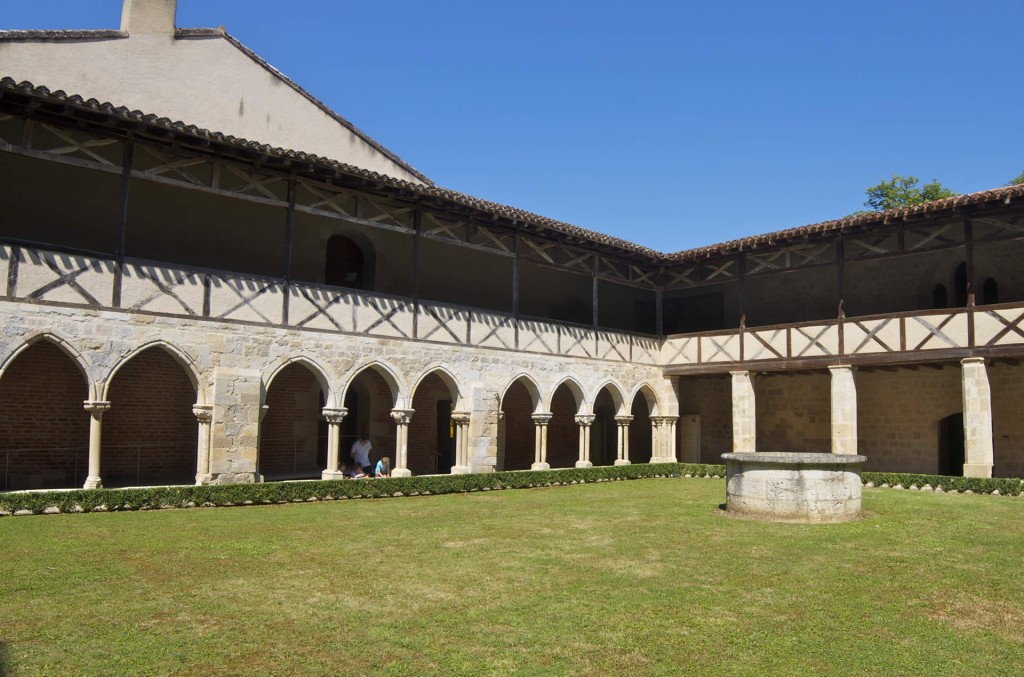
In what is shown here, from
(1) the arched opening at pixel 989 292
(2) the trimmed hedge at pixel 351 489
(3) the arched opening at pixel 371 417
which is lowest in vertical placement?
(2) the trimmed hedge at pixel 351 489

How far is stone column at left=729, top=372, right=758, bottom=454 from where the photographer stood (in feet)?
62.2

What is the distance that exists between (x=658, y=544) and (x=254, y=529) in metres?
4.94

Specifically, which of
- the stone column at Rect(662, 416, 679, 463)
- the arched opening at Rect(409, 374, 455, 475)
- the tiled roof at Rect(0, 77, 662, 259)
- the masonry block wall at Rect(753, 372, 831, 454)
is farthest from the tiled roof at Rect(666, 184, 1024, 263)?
the arched opening at Rect(409, 374, 455, 475)

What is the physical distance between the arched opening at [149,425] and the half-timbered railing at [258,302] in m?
2.61

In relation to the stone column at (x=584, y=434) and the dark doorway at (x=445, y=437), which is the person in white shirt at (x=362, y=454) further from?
the stone column at (x=584, y=434)

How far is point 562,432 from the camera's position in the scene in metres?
22.5

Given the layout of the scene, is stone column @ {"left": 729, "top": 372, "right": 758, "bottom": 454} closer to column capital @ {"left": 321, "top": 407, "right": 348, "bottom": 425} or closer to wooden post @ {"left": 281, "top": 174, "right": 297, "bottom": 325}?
column capital @ {"left": 321, "top": 407, "right": 348, "bottom": 425}

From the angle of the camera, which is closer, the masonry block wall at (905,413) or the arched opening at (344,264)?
the arched opening at (344,264)

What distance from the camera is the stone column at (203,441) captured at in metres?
12.4

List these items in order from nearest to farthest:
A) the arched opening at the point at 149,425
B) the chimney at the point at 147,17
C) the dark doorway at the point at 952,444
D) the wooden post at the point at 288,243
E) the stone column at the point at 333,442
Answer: the wooden post at the point at 288,243, the stone column at the point at 333,442, the arched opening at the point at 149,425, the chimney at the point at 147,17, the dark doorway at the point at 952,444

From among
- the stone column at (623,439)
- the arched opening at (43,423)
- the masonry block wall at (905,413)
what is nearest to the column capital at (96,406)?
the arched opening at (43,423)

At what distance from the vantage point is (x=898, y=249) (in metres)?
16.8

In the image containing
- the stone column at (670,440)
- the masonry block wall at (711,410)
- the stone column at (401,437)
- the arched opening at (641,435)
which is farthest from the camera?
the arched opening at (641,435)

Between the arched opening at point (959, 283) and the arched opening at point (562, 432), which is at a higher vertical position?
the arched opening at point (959, 283)
